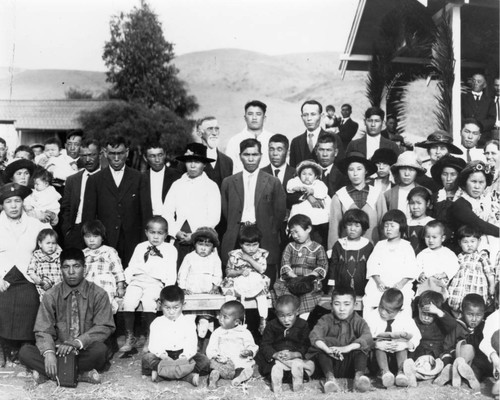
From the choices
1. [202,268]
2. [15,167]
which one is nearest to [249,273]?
[202,268]

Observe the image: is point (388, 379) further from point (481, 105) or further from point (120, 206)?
point (481, 105)

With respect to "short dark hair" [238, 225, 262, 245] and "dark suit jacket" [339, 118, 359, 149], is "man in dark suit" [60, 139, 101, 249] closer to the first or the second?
"short dark hair" [238, 225, 262, 245]

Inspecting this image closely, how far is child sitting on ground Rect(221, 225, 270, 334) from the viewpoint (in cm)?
585

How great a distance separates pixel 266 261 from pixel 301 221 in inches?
21.7

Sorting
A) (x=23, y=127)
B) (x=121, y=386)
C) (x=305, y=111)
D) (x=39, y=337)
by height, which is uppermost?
(x=23, y=127)

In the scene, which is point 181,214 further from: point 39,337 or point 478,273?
point 478,273

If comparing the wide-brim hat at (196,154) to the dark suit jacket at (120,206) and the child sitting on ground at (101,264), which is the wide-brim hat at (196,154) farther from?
the child sitting on ground at (101,264)

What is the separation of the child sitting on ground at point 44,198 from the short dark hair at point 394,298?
3621mm

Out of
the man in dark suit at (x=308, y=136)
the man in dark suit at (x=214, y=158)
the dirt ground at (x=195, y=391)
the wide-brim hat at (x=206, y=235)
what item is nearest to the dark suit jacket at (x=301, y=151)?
the man in dark suit at (x=308, y=136)

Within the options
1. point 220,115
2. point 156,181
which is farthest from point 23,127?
point 156,181

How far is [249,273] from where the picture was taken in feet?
19.3

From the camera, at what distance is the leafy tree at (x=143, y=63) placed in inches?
1542

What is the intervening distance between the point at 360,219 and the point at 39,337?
3090 millimetres

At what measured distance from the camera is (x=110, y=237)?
6.53m
